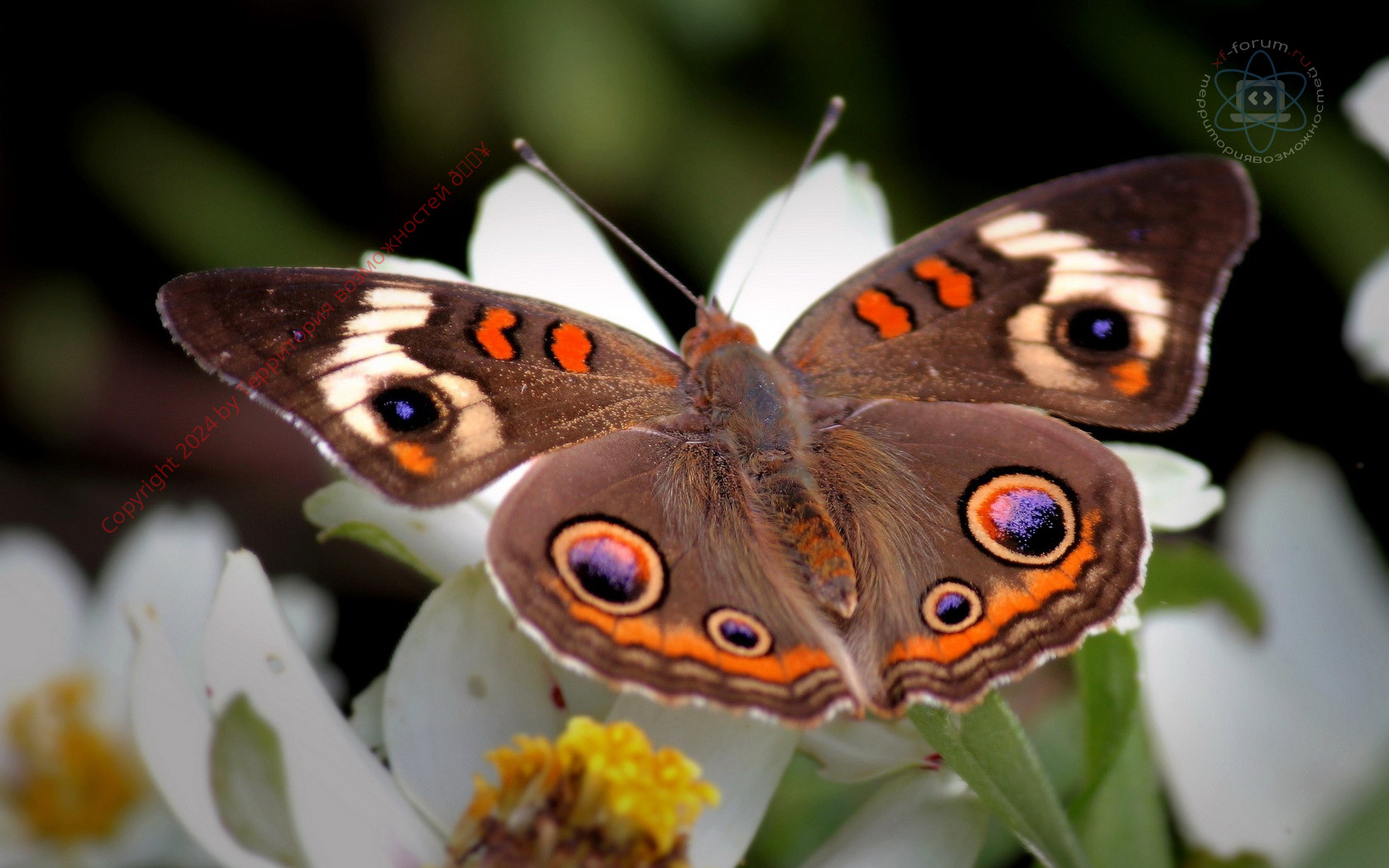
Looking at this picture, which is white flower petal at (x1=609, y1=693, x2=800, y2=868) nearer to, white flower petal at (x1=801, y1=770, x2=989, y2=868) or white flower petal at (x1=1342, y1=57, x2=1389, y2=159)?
white flower petal at (x1=801, y1=770, x2=989, y2=868)

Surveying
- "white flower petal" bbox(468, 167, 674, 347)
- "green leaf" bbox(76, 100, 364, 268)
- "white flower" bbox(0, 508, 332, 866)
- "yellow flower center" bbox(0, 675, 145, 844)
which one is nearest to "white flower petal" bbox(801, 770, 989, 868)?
"white flower petal" bbox(468, 167, 674, 347)

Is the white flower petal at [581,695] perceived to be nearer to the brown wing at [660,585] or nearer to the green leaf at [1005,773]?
the brown wing at [660,585]

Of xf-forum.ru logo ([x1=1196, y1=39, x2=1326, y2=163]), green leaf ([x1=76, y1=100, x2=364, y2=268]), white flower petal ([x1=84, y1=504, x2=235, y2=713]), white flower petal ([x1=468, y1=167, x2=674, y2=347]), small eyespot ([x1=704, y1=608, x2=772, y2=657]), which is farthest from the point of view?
green leaf ([x1=76, y1=100, x2=364, y2=268])

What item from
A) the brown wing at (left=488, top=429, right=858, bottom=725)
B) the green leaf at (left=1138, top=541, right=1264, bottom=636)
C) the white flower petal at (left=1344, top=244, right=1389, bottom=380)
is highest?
the white flower petal at (left=1344, top=244, right=1389, bottom=380)

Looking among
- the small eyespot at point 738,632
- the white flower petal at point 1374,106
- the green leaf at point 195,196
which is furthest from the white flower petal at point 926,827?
the green leaf at point 195,196

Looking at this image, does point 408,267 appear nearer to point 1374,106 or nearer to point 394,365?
point 394,365

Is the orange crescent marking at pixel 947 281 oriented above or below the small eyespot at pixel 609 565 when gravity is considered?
above
